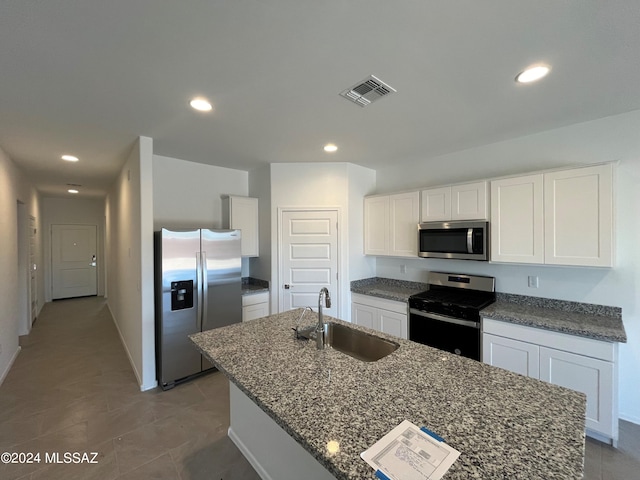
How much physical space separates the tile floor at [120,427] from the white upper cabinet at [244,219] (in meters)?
1.69

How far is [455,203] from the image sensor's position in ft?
9.88

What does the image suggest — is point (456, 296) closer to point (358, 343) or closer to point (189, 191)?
point (358, 343)

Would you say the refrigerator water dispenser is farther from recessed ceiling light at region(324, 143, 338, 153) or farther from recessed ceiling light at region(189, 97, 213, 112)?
recessed ceiling light at region(324, 143, 338, 153)

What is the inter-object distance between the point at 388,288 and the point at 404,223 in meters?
0.94

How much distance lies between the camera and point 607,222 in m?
2.14

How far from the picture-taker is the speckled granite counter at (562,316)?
204 centimetres

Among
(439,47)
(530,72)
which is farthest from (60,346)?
(530,72)

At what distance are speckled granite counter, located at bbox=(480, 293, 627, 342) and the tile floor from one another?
0.88 m

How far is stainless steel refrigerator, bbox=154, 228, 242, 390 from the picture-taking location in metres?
2.84

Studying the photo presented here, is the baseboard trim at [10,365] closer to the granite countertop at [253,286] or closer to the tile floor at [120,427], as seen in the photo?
the tile floor at [120,427]

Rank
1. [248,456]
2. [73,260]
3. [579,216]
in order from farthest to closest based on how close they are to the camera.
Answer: [73,260], [579,216], [248,456]

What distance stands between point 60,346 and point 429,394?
520cm

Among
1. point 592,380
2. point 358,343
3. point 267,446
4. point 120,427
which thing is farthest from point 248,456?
point 592,380

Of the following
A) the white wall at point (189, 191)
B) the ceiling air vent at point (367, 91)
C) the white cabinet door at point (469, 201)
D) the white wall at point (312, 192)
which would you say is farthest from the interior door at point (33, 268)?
the white cabinet door at point (469, 201)
